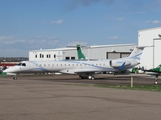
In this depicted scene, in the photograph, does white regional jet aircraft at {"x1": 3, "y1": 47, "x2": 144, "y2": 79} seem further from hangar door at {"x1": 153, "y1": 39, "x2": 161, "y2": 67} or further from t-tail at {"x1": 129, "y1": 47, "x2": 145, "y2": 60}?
hangar door at {"x1": 153, "y1": 39, "x2": 161, "y2": 67}

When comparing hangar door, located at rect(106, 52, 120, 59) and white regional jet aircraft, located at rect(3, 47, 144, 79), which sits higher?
hangar door, located at rect(106, 52, 120, 59)

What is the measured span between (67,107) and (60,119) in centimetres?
285

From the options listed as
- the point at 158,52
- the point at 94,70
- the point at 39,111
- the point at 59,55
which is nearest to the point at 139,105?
the point at 39,111

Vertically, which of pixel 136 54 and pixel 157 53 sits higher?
pixel 157 53

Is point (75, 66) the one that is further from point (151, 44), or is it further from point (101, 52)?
point (101, 52)

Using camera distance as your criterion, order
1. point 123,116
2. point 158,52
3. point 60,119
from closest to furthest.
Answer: point 60,119 → point 123,116 → point 158,52

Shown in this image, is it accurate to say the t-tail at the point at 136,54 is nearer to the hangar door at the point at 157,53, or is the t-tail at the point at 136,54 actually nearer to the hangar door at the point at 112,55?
the hangar door at the point at 157,53

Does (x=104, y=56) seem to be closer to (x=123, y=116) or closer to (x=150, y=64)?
(x=150, y=64)

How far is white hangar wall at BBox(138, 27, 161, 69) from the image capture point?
204 feet

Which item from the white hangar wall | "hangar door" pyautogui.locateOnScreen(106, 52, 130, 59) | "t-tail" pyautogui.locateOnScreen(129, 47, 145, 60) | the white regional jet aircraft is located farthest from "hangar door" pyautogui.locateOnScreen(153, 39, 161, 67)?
"hangar door" pyautogui.locateOnScreen(106, 52, 130, 59)

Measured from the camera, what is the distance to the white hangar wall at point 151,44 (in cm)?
6231

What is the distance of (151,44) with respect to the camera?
63875mm

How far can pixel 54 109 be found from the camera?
500 inches

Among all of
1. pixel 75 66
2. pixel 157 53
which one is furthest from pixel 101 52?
pixel 75 66
